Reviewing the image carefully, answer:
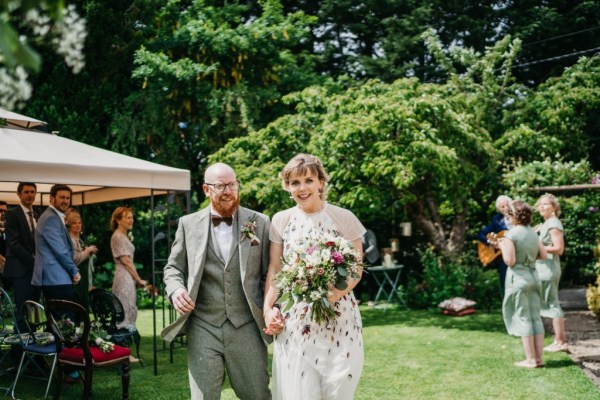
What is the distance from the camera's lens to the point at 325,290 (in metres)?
3.48

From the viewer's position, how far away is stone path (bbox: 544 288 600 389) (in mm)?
7022

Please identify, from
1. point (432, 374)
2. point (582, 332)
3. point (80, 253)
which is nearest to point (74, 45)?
point (80, 253)

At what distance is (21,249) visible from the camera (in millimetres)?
7059

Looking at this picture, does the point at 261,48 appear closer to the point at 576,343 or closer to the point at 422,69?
the point at 422,69

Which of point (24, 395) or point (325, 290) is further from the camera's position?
point (24, 395)

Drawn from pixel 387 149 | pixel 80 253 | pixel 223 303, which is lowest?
pixel 223 303

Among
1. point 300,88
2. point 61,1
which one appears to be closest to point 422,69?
point 300,88

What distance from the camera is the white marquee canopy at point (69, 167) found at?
6051 millimetres

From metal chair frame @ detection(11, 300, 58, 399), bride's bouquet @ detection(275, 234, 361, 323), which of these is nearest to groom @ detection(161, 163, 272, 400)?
bride's bouquet @ detection(275, 234, 361, 323)

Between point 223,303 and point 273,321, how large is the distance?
312 millimetres

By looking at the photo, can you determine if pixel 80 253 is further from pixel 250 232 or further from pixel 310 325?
pixel 310 325

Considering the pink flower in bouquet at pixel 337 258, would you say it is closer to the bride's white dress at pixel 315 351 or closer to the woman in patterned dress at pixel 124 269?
the bride's white dress at pixel 315 351

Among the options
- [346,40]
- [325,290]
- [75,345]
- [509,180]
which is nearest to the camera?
[325,290]

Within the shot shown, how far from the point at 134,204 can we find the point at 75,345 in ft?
36.5
